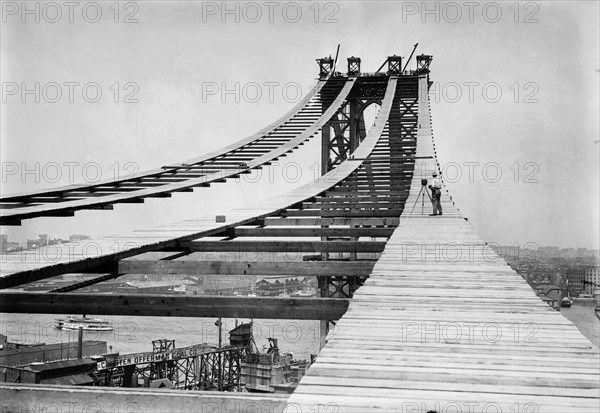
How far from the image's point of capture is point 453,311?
4324 millimetres

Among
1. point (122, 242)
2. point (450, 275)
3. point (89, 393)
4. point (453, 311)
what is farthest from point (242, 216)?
point (89, 393)

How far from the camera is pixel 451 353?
130 inches

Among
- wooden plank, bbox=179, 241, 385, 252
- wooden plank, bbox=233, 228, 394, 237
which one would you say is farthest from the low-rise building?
wooden plank, bbox=233, 228, 394, 237

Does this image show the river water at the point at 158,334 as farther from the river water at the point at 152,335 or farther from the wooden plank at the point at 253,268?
the wooden plank at the point at 253,268

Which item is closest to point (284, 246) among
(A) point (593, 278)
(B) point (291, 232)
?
(B) point (291, 232)

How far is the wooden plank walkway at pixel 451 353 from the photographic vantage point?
261cm

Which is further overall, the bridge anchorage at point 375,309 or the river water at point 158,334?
the river water at point 158,334

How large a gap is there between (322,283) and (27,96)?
12.6 meters

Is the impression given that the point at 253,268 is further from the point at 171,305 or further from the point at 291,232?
the point at 291,232

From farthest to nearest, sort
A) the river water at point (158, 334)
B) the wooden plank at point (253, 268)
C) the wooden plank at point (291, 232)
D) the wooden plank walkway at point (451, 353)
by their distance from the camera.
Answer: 1. the river water at point (158, 334)
2. the wooden plank at point (291, 232)
3. the wooden plank at point (253, 268)
4. the wooden plank walkway at point (451, 353)

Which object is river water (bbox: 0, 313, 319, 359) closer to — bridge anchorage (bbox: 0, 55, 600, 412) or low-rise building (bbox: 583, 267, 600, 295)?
low-rise building (bbox: 583, 267, 600, 295)

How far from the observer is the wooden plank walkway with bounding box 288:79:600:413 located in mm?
2613

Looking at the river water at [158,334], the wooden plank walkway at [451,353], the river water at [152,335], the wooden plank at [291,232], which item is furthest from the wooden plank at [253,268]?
the river water at [152,335]

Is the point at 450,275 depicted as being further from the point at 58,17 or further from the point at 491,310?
the point at 58,17
